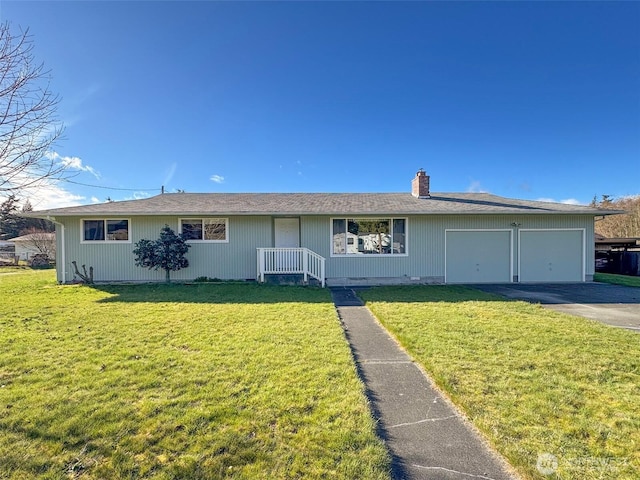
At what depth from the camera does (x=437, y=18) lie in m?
10.5

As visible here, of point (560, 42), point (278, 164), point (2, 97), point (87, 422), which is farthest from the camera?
point (278, 164)

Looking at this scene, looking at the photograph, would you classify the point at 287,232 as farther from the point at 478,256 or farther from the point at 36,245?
the point at 36,245

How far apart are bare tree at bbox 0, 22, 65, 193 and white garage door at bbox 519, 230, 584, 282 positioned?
13.0 meters

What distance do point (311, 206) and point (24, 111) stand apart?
8308 mm

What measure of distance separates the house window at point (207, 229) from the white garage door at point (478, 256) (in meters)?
8.14

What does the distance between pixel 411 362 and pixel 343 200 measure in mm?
9174

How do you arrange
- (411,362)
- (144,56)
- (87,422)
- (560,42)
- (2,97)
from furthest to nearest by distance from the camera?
(560,42) → (144,56) → (411,362) → (2,97) → (87,422)

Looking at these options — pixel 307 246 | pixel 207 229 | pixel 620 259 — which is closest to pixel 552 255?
pixel 620 259

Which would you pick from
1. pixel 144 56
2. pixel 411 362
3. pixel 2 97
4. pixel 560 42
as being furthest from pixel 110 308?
pixel 560 42

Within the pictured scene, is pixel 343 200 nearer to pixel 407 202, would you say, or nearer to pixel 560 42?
pixel 407 202

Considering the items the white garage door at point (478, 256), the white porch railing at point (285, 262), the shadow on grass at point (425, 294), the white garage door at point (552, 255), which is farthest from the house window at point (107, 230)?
the white garage door at point (552, 255)

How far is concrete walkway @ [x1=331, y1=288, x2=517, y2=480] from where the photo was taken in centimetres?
197

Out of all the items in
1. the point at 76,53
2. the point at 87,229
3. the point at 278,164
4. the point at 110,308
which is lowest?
the point at 110,308

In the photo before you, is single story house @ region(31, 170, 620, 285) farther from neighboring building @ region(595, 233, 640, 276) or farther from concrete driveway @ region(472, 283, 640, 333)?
neighboring building @ region(595, 233, 640, 276)
